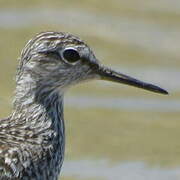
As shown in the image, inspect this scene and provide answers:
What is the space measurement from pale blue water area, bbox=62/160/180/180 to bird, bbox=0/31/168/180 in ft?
5.91

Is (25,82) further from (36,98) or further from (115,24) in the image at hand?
(115,24)

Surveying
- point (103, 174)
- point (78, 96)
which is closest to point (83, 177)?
point (103, 174)

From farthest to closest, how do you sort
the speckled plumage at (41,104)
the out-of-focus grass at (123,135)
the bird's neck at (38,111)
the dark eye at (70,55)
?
the out-of-focus grass at (123,135) → the bird's neck at (38,111) → the dark eye at (70,55) → the speckled plumage at (41,104)

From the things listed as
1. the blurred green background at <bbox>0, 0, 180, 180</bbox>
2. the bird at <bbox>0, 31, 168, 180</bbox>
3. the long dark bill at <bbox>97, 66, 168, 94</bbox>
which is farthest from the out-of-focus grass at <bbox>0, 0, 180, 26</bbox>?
the bird at <bbox>0, 31, 168, 180</bbox>

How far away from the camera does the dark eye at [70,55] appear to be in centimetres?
1100

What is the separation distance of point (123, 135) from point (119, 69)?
3.98 feet

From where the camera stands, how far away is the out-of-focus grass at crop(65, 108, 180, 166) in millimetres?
13359

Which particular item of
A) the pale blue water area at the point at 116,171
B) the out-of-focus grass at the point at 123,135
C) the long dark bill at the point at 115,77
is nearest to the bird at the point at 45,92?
the long dark bill at the point at 115,77

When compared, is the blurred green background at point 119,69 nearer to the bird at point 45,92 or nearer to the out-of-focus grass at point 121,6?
the out-of-focus grass at point 121,6

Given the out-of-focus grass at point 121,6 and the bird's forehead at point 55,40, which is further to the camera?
the out-of-focus grass at point 121,6

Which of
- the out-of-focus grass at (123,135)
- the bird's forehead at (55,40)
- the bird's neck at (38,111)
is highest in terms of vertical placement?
the out-of-focus grass at (123,135)

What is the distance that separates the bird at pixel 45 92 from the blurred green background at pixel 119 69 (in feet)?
6.17

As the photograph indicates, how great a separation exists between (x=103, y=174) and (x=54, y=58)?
239 centimetres

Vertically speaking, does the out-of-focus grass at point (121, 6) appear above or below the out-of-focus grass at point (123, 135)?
above
